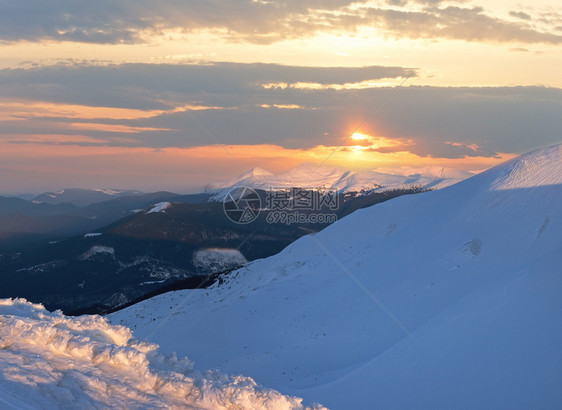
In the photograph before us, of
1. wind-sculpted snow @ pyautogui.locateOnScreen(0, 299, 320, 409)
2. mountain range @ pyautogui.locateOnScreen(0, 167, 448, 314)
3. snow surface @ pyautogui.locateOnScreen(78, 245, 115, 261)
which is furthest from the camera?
snow surface @ pyautogui.locateOnScreen(78, 245, 115, 261)

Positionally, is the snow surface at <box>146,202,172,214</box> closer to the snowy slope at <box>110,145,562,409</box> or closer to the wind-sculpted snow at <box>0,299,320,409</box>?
the snowy slope at <box>110,145,562,409</box>

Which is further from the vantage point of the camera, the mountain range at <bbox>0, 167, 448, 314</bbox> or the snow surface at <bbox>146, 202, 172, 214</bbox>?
the snow surface at <bbox>146, 202, 172, 214</bbox>

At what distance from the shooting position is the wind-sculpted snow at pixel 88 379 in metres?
6.41

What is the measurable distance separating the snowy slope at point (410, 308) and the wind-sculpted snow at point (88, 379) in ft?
26.9

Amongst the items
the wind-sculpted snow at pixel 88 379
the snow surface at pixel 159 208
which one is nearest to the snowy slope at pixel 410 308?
the wind-sculpted snow at pixel 88 379

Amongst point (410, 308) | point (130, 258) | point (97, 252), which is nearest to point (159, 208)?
point (97, 252)

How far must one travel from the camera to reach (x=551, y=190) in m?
26.5

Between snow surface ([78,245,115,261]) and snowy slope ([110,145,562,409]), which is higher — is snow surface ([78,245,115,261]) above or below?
below

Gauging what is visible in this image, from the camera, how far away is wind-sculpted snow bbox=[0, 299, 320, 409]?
252 inches

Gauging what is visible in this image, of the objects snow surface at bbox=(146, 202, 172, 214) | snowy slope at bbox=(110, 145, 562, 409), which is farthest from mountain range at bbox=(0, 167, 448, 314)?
snowy slope at bbox=(110, 145, 562, 409)

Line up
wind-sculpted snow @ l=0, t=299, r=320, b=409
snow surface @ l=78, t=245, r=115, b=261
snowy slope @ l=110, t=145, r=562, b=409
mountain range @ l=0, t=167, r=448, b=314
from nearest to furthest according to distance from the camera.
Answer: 1. wind-sculpted snow @ l=0, t=299, r=320, b=409
2. snowy slope @ l=110, t=145, r=562, b=409
3. mountain range @ l=0, t=167, r=448, b=314
4. snow surface @ l=78, t=245, r=115, b=261

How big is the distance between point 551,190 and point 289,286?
47.8 ft

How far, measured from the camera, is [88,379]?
22.6ft

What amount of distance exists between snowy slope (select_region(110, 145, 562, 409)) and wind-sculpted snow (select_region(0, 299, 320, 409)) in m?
8.20
